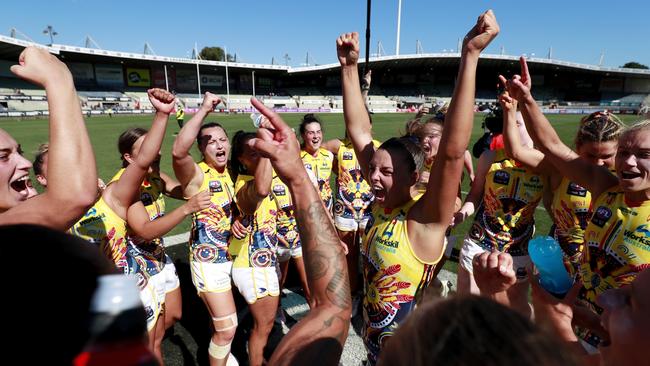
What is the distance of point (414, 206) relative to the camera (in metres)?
2.08

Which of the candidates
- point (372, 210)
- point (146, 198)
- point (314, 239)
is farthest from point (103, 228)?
point (372, 210)

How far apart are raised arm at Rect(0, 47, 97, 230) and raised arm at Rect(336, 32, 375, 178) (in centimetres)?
159

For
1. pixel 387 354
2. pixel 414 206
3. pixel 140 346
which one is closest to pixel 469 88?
pixel 414 206

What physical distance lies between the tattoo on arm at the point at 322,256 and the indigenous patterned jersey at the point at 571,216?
2633 mm

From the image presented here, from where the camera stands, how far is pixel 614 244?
7.09ft

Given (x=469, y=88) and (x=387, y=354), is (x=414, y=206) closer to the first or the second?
(x=469, y=88)

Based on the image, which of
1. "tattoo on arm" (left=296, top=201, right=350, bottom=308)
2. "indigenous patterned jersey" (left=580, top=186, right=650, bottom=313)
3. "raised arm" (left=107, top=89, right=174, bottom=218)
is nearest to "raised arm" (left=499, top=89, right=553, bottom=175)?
"indigenous patterned jersey" (left=580, top=186, right=650, bottom=313)

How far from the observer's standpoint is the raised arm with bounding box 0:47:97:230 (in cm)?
142

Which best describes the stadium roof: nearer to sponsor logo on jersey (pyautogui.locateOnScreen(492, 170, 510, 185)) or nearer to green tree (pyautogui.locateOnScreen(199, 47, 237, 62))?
green tree (pyautogui.locateOnScreen(199, 47, 237, 62))

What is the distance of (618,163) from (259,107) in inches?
82.5

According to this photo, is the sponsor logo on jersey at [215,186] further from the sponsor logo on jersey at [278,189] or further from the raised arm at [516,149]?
the raised arm at [516,149]

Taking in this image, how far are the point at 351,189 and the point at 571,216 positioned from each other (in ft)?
8.29

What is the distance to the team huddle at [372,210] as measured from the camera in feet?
4.71

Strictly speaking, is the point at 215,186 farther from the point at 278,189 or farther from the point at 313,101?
the point at 313,101
